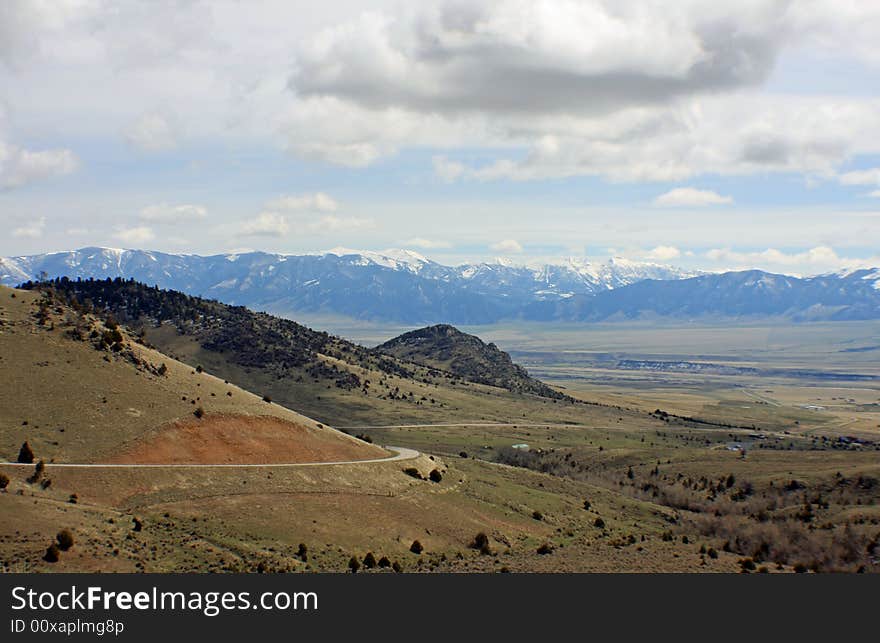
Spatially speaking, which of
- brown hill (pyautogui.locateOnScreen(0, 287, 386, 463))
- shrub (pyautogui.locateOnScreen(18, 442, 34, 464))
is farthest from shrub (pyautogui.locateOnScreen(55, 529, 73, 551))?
brown hill (pyautogui.locateOnScreen(0, 287, 386, 463))

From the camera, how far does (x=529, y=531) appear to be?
75875 mm

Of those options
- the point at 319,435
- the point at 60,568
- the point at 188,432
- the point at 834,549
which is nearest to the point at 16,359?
the point at 188,432

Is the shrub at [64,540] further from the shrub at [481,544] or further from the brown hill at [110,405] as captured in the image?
the shrub at [481,544]

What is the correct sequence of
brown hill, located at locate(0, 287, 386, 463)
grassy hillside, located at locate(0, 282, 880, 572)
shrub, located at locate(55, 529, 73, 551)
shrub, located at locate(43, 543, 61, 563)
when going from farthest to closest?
brown hill, located at locate(0, 287, 386, 463) < grassy hillside, located at locate(0, 282, 880, 572) < shrub, located at locate(55, 529, 73, 551) < shrub, located at locate(43, 543, 61, 563)

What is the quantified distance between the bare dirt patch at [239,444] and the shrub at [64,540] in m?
20.3

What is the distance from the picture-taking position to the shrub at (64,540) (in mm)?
47959

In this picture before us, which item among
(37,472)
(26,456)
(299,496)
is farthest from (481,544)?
(26,456)

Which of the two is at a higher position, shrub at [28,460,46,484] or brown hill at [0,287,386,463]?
brown hill at [0,287,386,463]

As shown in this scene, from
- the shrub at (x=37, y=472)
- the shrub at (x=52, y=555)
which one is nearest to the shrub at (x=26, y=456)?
the shrub at (x=37, y=472)

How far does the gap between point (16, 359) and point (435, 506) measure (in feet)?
153

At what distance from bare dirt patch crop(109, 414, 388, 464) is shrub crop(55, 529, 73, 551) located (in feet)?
66.6

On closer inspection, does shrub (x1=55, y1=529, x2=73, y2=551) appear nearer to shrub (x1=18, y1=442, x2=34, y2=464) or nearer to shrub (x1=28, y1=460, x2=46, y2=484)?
shrub (x1=28, y1=460, x2=46, y2=484)

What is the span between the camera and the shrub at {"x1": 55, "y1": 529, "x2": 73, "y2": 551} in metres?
48.0

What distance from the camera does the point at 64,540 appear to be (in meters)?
48.1
